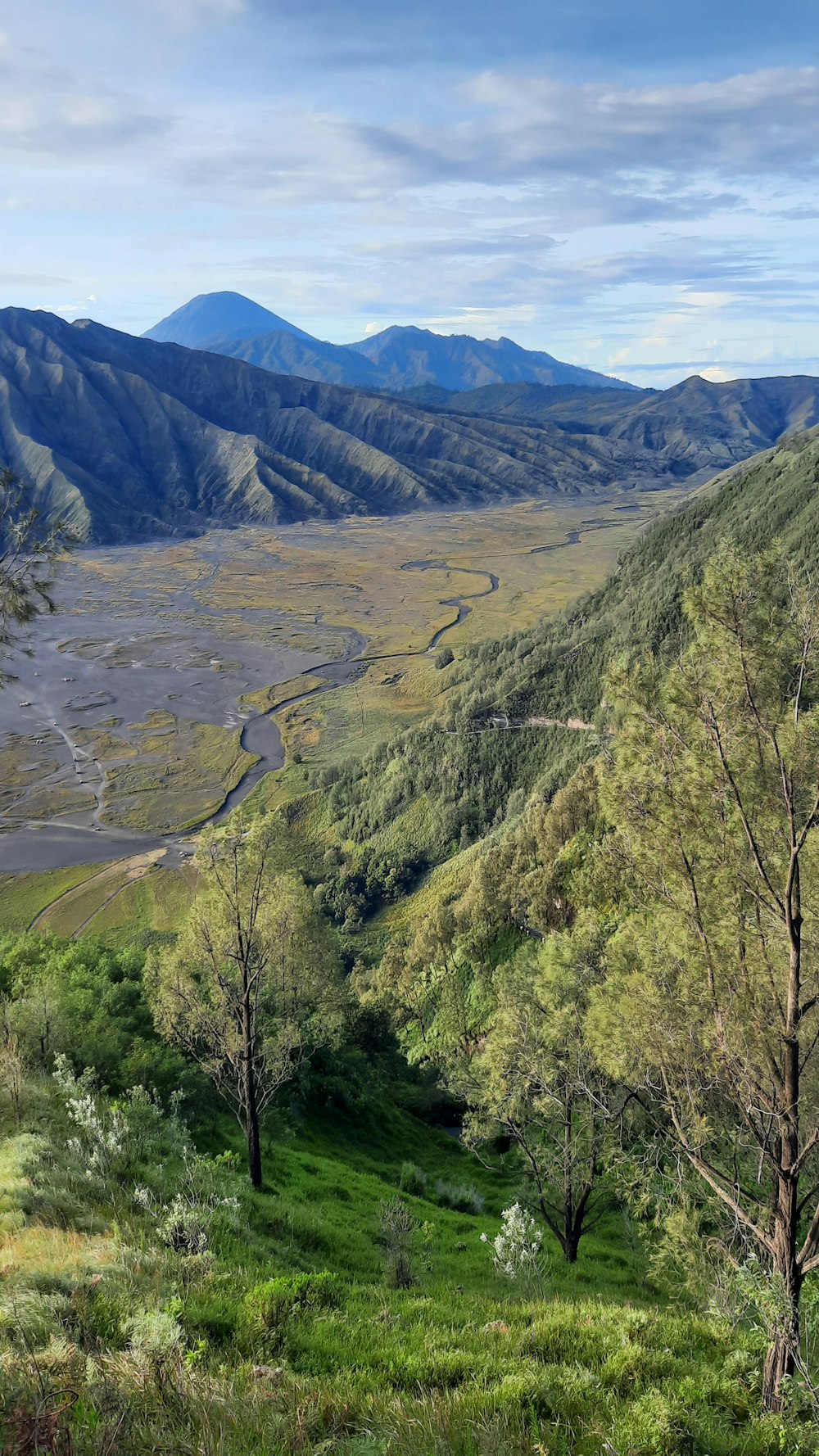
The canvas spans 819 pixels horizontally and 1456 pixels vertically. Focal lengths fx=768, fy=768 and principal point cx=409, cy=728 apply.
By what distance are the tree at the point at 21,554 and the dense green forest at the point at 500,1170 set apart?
959 cm

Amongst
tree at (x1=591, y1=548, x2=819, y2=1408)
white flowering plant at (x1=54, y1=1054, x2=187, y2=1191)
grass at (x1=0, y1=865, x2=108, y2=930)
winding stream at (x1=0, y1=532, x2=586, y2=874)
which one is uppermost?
tree at (x1=591, y1=548, x2=819, y2=1408)

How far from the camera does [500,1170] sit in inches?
1400

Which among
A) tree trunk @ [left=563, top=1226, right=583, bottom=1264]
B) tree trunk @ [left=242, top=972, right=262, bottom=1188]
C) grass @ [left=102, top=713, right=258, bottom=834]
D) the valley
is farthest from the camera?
grass @ [left=102, top=713, right=258, bottom=834]

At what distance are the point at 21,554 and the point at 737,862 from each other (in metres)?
13.8

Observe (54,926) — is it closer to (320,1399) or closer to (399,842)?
(399,842)

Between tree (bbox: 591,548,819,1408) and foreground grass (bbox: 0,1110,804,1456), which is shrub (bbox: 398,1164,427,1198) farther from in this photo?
tree (bbox: 591,548,819,1408)

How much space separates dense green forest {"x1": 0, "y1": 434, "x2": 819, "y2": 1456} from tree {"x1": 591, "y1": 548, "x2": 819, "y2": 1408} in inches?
2.3

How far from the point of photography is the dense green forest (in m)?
7.91

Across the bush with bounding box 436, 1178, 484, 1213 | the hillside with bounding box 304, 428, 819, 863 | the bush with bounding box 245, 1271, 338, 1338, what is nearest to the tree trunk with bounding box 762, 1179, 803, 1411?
the bush with bounding box 245, 1271, 338, 1338

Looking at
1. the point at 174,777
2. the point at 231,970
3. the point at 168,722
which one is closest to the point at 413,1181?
the point at 231,970

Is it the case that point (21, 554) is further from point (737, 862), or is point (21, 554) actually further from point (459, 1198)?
point (459, 1198)

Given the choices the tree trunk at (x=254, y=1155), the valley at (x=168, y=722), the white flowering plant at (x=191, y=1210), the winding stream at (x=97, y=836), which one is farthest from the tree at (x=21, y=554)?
the winding stream at (x=97, y=836)

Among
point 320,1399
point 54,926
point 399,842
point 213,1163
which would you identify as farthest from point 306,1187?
point 54,926

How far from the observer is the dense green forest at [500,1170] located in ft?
26.0
